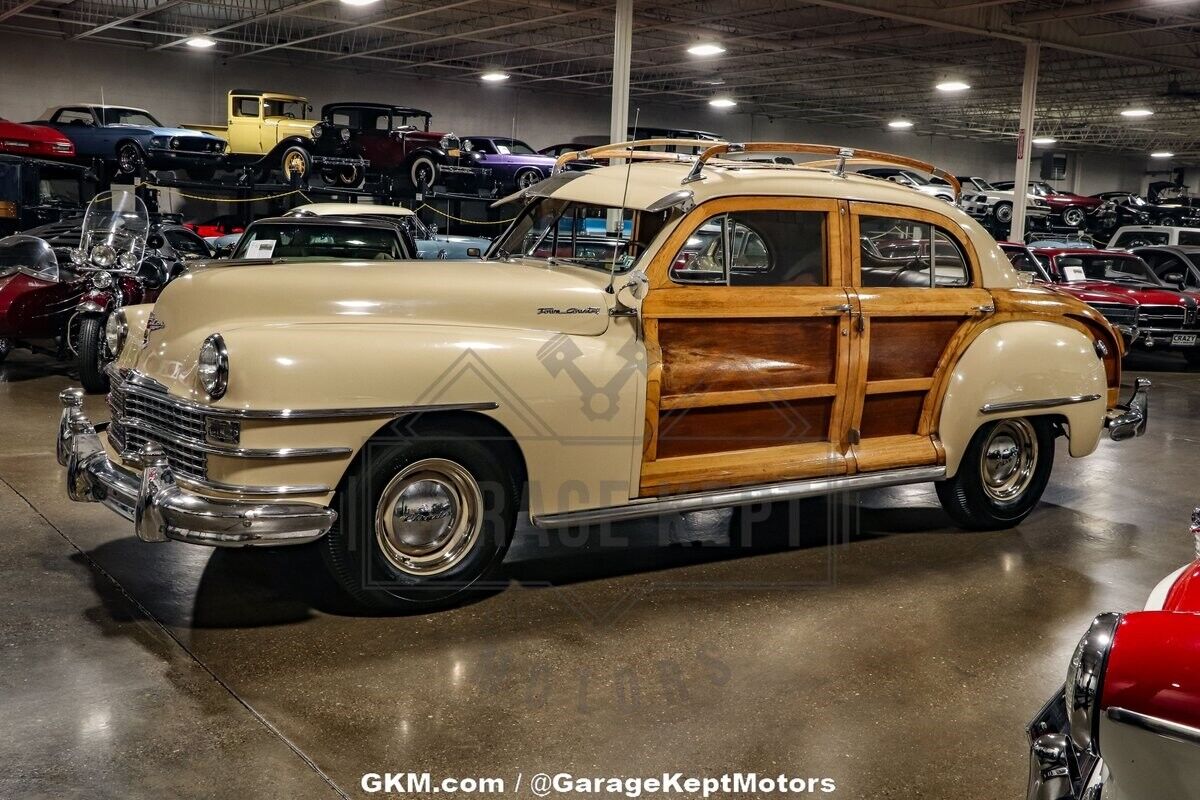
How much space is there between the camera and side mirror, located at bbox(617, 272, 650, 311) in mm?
4571

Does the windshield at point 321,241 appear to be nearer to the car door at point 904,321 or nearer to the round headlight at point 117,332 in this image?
the round headlight at point 117,332

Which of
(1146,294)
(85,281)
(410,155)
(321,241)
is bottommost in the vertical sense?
(85,281)

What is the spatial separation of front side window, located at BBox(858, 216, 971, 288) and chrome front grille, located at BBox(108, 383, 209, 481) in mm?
3131

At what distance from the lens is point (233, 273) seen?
14.6 ft

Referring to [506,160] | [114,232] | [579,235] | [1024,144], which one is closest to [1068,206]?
[1024,144]

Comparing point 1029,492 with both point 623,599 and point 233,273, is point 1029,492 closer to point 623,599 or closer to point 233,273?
point 623,599

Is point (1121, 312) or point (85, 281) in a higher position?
point (85, 281)

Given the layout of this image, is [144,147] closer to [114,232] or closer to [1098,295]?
[114,232]

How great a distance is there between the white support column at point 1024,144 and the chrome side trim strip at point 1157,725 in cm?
1825

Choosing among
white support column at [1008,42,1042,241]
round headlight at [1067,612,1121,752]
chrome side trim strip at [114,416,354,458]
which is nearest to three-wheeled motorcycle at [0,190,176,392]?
chrome side trim strip at [114,416,354,458]

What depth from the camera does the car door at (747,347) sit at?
476cm

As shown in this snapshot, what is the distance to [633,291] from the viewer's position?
4.59 m

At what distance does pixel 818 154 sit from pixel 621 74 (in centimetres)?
949

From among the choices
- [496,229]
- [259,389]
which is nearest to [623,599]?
[259,389]
